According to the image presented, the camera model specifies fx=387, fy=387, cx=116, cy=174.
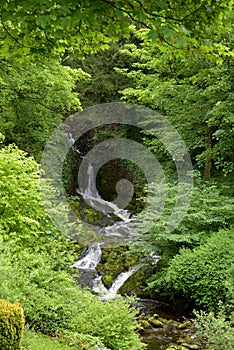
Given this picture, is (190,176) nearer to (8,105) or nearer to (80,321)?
(8,105)

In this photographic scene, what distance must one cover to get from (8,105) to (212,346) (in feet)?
31.7

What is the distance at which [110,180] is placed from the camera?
766 inches

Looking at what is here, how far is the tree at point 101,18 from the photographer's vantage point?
8.76 feet

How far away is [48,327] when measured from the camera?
567cm

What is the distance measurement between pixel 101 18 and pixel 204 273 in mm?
7545

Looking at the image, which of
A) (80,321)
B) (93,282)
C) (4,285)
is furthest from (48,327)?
(93,282)

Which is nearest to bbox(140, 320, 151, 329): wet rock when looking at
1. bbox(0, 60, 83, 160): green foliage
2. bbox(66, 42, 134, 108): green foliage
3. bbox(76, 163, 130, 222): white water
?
bbox(0, 60, 83, 160): green foliage

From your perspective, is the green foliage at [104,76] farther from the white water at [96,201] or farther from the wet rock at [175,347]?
the wet rock at [175,347]

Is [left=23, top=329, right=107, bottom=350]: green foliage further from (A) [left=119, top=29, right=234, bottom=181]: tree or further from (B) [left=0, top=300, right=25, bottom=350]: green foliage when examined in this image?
(A) [left=119, top=29, right=234, bottom=181]: tree

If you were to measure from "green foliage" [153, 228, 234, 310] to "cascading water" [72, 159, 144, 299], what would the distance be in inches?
72.4

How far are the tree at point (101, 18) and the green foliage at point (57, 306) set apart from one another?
3.11m

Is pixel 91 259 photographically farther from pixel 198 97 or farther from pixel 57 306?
pixel 57 306

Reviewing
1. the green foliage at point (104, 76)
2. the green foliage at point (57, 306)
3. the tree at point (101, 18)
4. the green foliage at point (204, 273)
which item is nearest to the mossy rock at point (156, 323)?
the green foliage at point (204, 273)

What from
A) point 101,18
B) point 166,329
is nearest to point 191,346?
point 166,329
